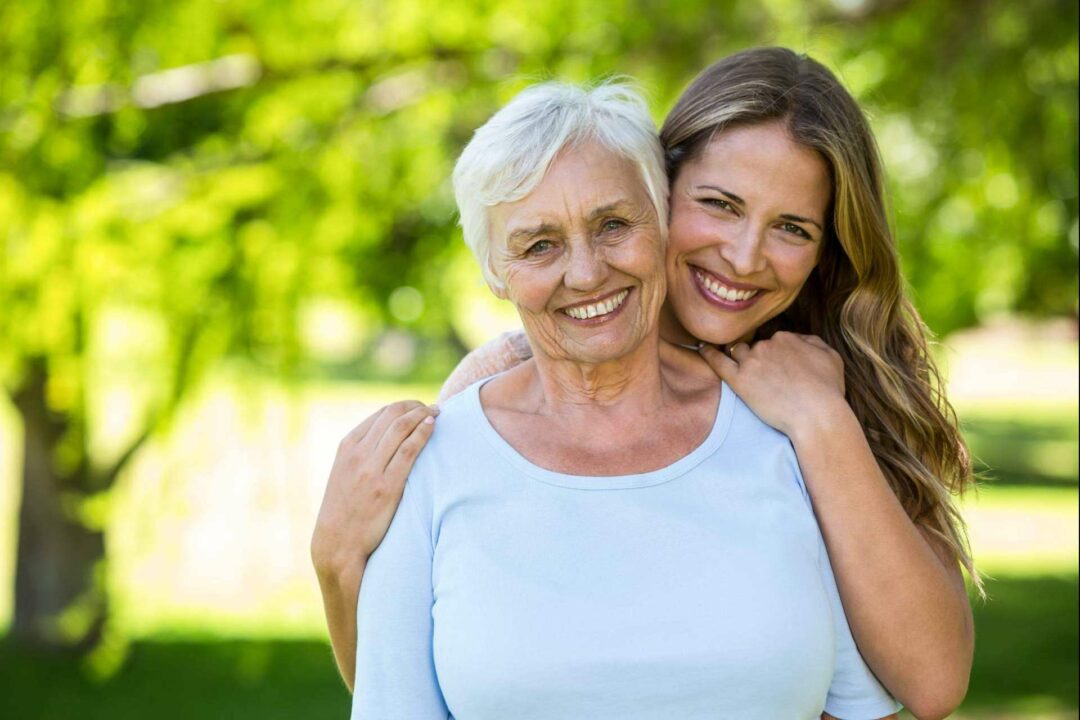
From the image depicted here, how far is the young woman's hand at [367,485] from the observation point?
89.9 inches

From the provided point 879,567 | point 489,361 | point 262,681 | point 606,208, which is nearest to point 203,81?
point 489,361

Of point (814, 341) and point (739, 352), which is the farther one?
point (814, 341)

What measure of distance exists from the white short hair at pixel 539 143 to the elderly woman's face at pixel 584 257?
24 mm

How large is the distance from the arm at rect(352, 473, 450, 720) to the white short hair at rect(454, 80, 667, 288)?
0.53 m

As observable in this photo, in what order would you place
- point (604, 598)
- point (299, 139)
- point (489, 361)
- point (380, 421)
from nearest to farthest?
point (604, 598) < point (380, 421) < point (489, 361) < point (299, 139)

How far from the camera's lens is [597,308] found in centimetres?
231

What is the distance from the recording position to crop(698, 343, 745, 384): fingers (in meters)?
2.47

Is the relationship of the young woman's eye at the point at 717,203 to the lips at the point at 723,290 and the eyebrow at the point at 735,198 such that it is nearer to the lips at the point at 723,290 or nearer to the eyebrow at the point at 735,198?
the eyebrow at the point at 735,198

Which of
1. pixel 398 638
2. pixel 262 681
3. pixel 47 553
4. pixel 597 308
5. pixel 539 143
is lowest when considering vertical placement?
pixel 262 681

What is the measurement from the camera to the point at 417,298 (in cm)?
770

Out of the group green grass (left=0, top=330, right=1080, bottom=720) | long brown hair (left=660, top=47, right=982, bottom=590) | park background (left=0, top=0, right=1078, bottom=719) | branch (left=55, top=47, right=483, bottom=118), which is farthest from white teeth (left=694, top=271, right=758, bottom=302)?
branch (left=55, top=47, right=483, bottom=118)

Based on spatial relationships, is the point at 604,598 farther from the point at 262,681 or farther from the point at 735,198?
the point at 262,681

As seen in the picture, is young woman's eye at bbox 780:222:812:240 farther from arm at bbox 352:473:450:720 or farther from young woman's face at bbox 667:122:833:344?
Result: arm at bbox 352:473:450:720

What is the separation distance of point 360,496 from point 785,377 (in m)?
0.81
